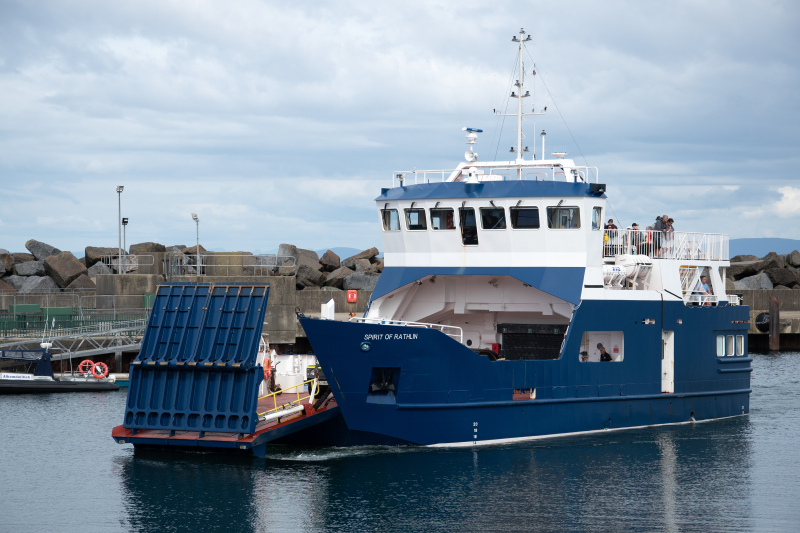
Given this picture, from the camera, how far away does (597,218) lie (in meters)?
18.6

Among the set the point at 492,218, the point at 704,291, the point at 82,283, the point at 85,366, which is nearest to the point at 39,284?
the point at 82,283

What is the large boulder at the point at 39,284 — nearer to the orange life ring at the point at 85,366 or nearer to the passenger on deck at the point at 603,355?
the orange life ring at the point at 85,366

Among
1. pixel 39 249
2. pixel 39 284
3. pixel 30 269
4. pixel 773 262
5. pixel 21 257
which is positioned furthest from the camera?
pixel 773 262

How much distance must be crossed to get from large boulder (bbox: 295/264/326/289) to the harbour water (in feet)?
76.9

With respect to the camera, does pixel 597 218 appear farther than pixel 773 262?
No

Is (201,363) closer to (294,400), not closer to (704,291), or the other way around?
(294,400)

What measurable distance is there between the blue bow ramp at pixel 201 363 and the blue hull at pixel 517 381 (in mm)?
1326

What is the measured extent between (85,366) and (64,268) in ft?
49.5

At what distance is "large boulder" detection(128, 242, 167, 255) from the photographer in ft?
135

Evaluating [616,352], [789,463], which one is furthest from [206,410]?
[789,463]

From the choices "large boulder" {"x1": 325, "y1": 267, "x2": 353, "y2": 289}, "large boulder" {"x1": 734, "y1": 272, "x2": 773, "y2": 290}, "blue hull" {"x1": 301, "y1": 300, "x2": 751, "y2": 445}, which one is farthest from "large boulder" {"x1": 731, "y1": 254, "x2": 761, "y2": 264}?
"blue hull" {"x1": 301, "y1": 300, "x2": 751, "y2": 445}

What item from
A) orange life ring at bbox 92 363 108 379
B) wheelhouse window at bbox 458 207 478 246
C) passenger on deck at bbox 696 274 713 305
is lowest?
orange life ring at bbox 92 363 108 379

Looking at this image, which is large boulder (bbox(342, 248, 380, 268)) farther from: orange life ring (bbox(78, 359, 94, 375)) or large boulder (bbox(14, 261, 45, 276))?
orange life ring (bbox(78, 359, 94, 375))

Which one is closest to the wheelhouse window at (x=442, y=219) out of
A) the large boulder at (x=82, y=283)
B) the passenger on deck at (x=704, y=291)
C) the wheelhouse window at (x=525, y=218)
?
the wheelhouse window at (x=525, y=218)
